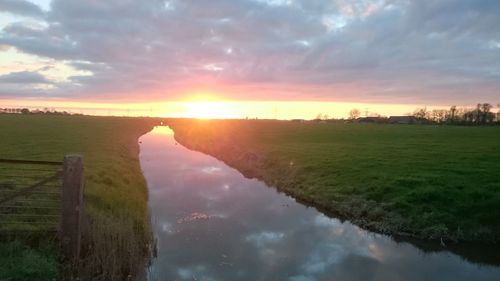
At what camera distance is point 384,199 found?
23984 mm

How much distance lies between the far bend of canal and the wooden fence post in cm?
291

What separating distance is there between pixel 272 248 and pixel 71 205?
8.71 m

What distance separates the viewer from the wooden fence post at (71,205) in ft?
37.9

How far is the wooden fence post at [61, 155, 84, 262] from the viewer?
11.5 m

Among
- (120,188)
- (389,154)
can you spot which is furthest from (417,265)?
(389,154)

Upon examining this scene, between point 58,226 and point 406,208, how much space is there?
16.6 m

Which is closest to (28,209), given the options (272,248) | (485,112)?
(272,248)

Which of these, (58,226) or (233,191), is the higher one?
(58,226)

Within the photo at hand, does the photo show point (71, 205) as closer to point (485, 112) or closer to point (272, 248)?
point (272, 248)

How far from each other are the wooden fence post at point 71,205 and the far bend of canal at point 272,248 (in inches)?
114

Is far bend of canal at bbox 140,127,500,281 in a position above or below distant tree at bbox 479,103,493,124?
below

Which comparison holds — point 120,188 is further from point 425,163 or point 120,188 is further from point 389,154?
point 389,154

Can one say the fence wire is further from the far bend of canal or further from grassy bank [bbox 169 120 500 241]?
grassy bank [bbox 169 120 500 241]

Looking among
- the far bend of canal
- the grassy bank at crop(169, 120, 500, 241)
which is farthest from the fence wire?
the grassy bank at crop(169, 120, 500, 241)
